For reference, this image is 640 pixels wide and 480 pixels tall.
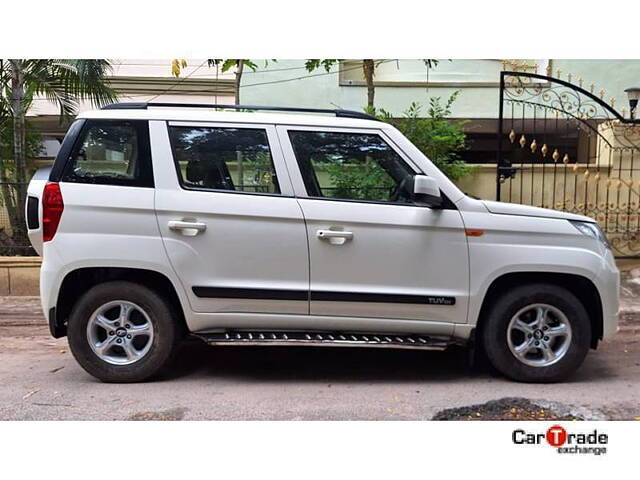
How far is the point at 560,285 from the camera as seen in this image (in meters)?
3.78

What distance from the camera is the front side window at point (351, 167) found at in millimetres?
3734

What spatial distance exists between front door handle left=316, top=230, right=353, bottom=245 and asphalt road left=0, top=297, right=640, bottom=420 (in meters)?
1.16

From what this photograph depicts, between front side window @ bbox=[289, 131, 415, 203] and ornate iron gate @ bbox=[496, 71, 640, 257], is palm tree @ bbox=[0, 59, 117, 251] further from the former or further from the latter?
ornate iron gate @ bbox=[496, 71, 640, 257]

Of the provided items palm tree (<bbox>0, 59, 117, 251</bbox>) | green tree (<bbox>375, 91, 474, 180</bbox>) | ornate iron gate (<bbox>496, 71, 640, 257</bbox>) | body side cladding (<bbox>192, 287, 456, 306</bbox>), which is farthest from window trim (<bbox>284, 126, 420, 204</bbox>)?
palm tree (<bbox>0, 59, 117, 251</bbox>)

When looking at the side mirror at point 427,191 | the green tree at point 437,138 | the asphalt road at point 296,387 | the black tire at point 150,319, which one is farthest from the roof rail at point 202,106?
the green tree at point 437,138

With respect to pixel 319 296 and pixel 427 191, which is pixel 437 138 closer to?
pixel 427 191

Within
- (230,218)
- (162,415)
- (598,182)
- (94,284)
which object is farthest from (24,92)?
(598,182)

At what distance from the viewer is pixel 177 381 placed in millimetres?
3918

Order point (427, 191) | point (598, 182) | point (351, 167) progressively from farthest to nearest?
point (598, 182) < point (351, 167) < point (427, 191)

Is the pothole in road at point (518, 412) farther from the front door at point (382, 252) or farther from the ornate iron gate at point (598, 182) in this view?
the ornate iron gate at point (598, 182)

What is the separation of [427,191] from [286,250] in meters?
1.13

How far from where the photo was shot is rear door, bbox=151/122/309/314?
11.9ft

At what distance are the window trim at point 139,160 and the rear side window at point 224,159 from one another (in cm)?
21
